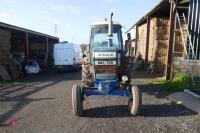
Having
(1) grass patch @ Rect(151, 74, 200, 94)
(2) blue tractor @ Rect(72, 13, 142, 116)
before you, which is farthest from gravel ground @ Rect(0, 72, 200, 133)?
(1) grass patch @ Rect(151, 74, 200, 94)

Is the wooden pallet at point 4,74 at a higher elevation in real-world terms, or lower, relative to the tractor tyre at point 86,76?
lower

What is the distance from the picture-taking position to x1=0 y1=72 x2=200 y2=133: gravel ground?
7.03m

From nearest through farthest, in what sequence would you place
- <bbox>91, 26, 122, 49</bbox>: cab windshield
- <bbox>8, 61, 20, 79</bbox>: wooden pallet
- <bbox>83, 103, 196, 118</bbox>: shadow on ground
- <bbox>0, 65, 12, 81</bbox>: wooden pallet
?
<bbox>83, 103, 196, 118</bbox>: shadow on ground < <bbox>91, 26, 122, 49</bbox>: cab windshield < <bbox>0, 65, 12, 81</bbox>: wooden pallet < <bbox>8, 61, 20, 79</bbox>: wooden pallet

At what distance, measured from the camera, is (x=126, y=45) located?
10.0m

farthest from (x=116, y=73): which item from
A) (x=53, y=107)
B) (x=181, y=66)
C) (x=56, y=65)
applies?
(x=56, y=65)

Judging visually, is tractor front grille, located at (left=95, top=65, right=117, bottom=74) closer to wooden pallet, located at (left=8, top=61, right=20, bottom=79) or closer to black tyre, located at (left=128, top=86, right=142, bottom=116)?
black tyre, located at (left=128, top=86, right=142, bottom=116)

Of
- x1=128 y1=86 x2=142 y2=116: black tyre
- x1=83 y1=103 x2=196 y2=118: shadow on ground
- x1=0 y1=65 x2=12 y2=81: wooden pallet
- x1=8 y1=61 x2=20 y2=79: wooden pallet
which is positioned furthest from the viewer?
x1=8 y1=61 x2=20 y2=79: wooden pallet

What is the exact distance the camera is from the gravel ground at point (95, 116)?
703 centimetres

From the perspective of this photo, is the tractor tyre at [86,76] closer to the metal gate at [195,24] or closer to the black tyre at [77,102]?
the black tyre at [77,102]

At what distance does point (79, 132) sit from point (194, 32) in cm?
959

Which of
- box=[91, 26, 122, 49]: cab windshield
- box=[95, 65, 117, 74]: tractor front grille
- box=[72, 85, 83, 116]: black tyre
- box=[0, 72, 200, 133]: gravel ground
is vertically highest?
box=[91, 26, 122, 49]: cab windshield

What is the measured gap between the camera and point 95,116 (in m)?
8.26

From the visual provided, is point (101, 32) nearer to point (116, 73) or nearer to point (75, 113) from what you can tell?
point (116, 73)

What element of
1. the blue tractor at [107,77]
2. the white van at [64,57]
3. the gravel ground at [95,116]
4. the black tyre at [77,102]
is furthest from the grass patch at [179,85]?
the white van at [64,57]
